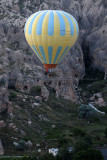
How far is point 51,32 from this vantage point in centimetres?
3050

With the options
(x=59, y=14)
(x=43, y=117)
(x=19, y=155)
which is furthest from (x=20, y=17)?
(x=19, y=155)

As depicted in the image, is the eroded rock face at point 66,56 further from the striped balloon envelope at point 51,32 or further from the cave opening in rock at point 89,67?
the striped balloon envelope at point 51,32

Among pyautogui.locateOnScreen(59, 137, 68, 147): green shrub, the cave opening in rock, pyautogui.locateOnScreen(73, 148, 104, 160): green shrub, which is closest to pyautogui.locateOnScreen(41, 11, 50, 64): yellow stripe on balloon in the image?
pyautogui.locateOnScreen(59, 137, 68, 147): green shrub

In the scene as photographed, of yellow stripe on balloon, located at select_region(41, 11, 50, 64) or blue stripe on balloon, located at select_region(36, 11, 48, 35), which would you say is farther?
blue stripe on balloon, located at select_region(36, 11, 48, 35)

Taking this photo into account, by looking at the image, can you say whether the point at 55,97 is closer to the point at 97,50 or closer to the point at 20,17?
the point at 20,17

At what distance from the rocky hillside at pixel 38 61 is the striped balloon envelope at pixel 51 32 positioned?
746cm

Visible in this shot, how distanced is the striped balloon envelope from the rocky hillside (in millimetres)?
7463

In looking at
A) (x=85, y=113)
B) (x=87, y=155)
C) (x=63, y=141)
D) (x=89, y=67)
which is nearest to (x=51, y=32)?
(x=63, y=141)

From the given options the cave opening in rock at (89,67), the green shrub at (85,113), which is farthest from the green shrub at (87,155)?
the cave opening in rock at (89,67)

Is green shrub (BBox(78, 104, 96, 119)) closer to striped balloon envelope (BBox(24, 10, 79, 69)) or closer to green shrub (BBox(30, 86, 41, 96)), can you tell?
green shrub (BBox(30, 86, 41, 96))

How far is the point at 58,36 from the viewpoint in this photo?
101 feet

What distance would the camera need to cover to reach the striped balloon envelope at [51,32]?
30469mm

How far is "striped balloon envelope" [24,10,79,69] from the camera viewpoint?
30.5 m

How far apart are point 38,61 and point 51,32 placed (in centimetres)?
2070
